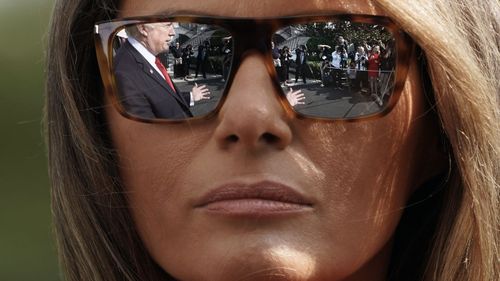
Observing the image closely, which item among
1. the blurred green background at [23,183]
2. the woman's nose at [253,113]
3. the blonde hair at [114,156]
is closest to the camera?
the woman's nose at [253,113]

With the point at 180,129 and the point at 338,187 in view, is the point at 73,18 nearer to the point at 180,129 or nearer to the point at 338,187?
the point at 180,129

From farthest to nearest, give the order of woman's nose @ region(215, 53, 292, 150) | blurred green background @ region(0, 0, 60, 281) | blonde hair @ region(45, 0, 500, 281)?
blurred green background @ region(0, 0, 60, 281)
blonde hair @ region(45, 0, 500, 281)
woman's nose @ region(215, 53, 292, 150)

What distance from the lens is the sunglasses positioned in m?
1.48

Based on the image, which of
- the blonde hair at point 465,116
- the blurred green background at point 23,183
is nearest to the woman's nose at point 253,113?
the blonde hair at point 465,116

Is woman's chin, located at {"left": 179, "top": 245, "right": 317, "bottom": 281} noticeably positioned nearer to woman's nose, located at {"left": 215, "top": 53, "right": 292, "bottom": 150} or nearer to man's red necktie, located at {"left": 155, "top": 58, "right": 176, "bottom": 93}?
woman's nose, located at {"left": 215, "top": 53, "right": 292, "bottom": 150}

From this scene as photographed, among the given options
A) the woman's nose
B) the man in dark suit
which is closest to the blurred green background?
the man in dark suit

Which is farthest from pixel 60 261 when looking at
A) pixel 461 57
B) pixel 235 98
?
pixel 461 57

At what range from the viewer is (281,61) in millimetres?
1478

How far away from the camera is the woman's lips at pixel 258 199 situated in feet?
4.83

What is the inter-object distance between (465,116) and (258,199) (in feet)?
1.44

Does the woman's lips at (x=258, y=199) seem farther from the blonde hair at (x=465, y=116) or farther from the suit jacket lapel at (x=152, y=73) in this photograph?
the blonde hair at (x=465, y=116)

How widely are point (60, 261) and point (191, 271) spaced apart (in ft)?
1.48

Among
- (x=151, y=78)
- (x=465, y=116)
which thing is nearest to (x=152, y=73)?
(x=151, y=78)

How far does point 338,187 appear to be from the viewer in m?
1.53
